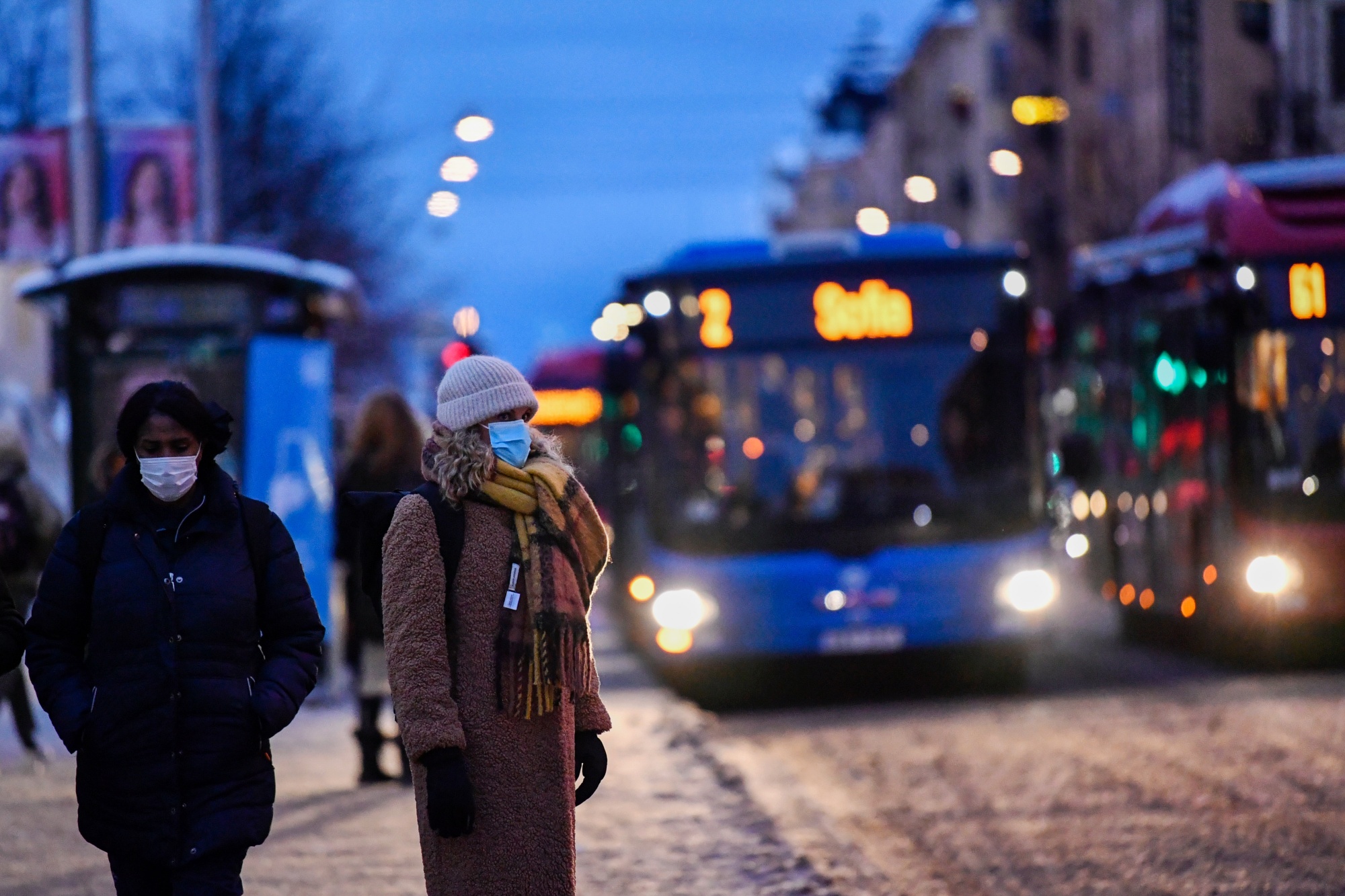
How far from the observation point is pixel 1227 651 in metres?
18.1

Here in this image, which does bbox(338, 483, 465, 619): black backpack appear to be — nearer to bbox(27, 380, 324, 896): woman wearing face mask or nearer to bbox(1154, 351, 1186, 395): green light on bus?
bbox(27, 380, 324, 896): woman wearing face mask

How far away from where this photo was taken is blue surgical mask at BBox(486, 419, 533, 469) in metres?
5.04

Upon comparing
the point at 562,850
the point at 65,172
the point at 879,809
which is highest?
the point at 65,172

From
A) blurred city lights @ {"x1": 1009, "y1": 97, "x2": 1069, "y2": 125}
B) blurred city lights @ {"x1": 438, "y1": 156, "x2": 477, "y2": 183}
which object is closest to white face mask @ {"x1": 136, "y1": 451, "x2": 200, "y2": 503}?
blurred city lights @ {"x1": 438, "y1": 156, "x2": 477, "y2": 183}

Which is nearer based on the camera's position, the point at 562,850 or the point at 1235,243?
the point at 562,850

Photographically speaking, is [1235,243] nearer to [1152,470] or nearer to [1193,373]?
[1193,373]

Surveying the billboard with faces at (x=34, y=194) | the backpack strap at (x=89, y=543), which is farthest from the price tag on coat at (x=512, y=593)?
the billboard with faces at (x=34, y=194)

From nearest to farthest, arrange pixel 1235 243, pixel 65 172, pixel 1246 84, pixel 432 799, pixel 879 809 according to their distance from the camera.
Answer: pixel 432 799 → pixel 879 809 → pixel 1235 243 → pixel 65 172 → pixel 1246 84

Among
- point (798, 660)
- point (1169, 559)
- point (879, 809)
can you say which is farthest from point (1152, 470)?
point (879, 809)

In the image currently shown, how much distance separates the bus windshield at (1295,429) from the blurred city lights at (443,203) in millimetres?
20109

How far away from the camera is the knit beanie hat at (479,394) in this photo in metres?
5.04

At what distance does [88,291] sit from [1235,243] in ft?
28.4

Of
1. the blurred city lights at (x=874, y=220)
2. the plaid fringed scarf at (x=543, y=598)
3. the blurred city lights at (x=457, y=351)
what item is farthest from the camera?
the blurred city lights at (x=874, y=220)

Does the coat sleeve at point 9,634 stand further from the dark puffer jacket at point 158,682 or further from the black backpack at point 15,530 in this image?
the black backpack at point 15,530
